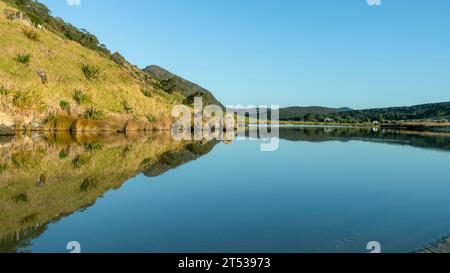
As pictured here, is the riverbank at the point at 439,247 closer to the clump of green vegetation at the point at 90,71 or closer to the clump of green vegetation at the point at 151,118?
the clump of green vegetation at the point at 90,71

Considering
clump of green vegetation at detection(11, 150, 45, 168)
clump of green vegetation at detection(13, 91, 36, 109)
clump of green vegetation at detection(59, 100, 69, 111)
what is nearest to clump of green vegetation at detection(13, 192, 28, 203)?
clump of green vegetation at detection(11, 150, 45, 168)

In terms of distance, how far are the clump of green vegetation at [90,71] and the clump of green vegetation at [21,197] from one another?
40.1 meters

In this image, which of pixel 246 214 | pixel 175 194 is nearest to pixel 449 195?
pixel 246 214

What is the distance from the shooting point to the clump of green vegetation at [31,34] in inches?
1857

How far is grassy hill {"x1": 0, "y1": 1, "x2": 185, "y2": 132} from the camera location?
37.8m

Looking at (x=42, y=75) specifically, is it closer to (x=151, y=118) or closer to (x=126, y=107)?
(x=126, y=107)

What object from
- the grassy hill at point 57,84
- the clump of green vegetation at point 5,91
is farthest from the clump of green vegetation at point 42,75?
the clump of green vegetation at point 5,91

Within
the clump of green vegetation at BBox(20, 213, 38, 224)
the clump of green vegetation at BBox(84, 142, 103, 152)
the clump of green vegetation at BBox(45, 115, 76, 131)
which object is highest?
the clump of green vegetation at BBox(45, 115, 76, 131)

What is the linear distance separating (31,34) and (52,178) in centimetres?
3942

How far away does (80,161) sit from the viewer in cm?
1928

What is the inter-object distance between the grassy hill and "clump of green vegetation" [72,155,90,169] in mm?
18949

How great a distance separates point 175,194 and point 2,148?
14.8m

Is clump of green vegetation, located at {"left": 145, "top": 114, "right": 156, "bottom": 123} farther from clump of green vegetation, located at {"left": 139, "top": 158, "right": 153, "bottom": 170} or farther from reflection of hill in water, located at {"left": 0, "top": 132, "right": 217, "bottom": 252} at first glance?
clump of green vegetation, located at {"left": 139, "top": 158, "right": 153, "bottom": 170}
